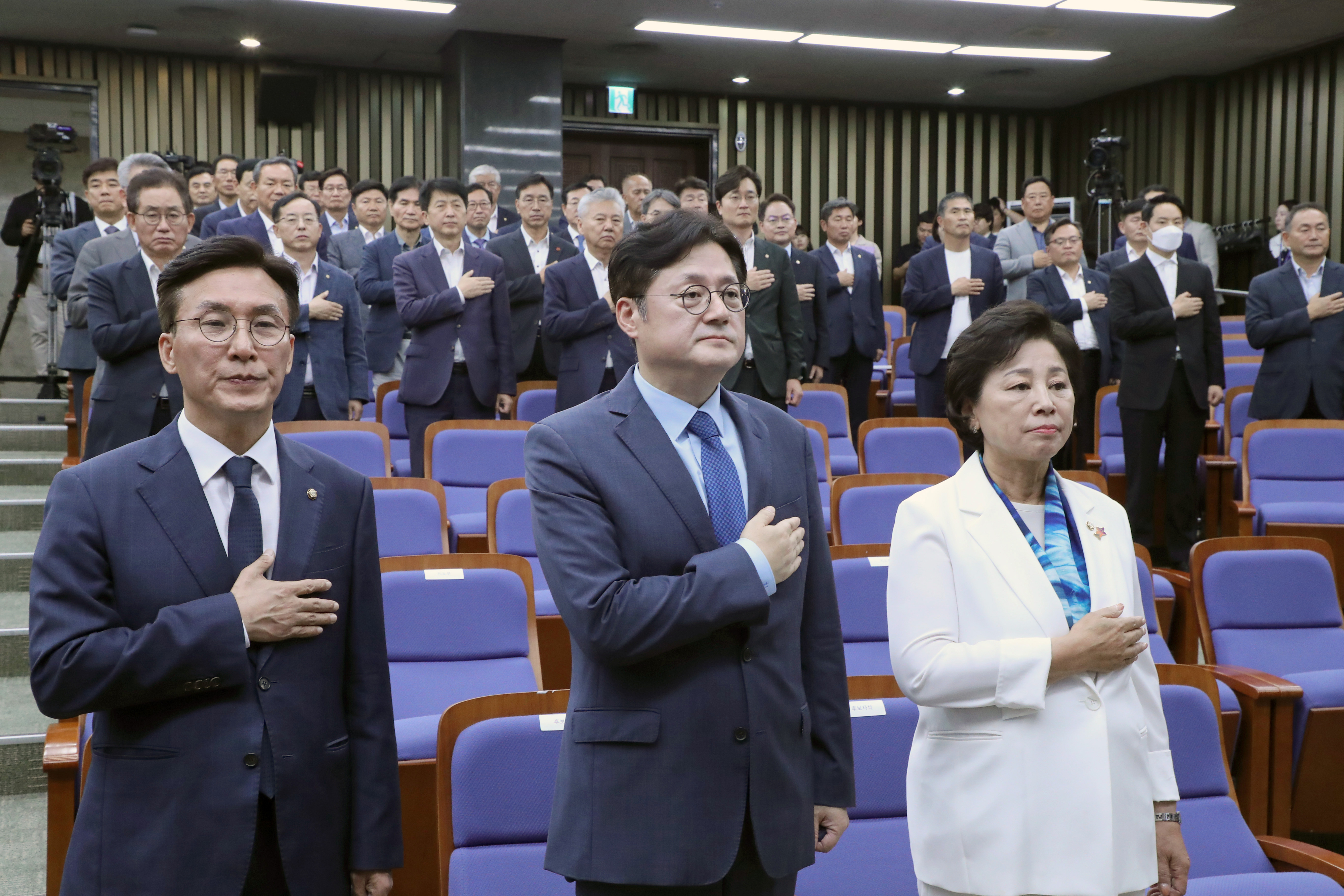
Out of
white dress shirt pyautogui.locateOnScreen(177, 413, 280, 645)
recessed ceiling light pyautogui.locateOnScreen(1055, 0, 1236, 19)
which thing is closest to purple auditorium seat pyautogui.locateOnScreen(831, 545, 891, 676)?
white dress shirt pyautogui.locateOnScreen(177, 413, 280, 645)

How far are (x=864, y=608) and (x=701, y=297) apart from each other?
4.43 ft

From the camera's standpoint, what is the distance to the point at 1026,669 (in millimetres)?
1430

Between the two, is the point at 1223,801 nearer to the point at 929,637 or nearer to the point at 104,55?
the point at 929,637

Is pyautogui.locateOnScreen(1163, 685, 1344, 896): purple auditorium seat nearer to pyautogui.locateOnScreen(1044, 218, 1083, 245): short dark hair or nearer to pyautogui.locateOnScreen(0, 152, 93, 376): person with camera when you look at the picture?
pyautogui.locateOnScreen(1044, 218, 1083, 245): short dark hair

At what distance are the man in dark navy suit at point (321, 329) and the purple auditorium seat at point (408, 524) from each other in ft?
3.81

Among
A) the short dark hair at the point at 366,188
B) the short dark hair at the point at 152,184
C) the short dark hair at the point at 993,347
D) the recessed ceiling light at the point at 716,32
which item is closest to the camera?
the short dark hair at the point at 993,347

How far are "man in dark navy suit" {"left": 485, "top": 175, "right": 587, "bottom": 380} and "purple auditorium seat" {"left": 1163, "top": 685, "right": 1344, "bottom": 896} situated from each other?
3.50 m

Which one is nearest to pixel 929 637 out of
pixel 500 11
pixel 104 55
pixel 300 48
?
pixel 500 11

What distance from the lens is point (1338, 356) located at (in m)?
5.00

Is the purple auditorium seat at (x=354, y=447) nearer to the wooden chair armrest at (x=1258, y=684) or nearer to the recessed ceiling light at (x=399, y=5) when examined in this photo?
the wooden chair armrest at (x=1258, y=684)

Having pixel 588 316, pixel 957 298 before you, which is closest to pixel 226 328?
pixel 588 316

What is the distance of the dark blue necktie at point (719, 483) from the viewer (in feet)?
4.50

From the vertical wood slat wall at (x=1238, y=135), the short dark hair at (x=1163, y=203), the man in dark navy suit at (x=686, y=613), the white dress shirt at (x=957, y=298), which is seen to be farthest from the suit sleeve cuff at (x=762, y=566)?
the vertical wood slat wall at (x=1238, y=135)

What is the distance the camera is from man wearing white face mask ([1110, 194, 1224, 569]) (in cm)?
491
